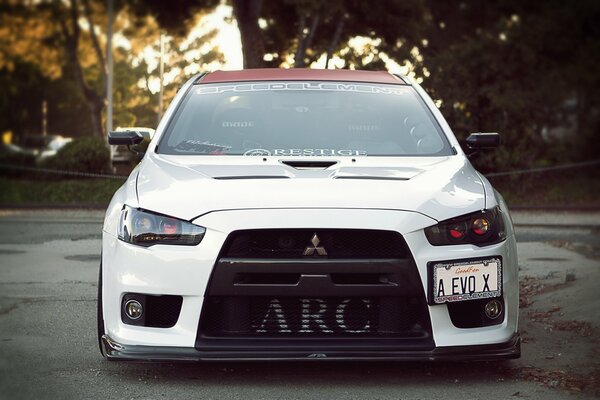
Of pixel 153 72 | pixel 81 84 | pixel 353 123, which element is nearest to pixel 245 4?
pixel 81 84

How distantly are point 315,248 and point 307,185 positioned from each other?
40cm

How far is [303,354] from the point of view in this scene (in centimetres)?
541

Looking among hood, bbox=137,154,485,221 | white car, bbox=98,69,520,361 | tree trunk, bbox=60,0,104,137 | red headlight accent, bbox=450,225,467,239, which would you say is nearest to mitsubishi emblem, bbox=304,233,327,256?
white car, bbox=98,69,520,361

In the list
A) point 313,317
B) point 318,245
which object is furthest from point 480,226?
point 313,317

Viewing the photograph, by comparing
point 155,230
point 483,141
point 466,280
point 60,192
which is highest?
point 483,141

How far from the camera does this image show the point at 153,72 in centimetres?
6488

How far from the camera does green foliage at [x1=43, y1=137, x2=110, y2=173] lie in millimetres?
27000

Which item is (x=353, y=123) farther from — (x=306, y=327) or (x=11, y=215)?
(x=11, y=215)

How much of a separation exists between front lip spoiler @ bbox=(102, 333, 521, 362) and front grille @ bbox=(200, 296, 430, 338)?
0.38ft

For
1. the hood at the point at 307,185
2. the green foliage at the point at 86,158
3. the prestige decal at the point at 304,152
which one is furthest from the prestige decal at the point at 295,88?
the green foliage at the point at 86,158

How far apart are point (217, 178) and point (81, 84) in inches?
1487

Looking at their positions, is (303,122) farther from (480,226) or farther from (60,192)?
(60,192)

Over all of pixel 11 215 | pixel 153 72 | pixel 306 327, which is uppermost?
pixel 306 327

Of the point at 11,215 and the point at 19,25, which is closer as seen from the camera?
the point at 11,215
